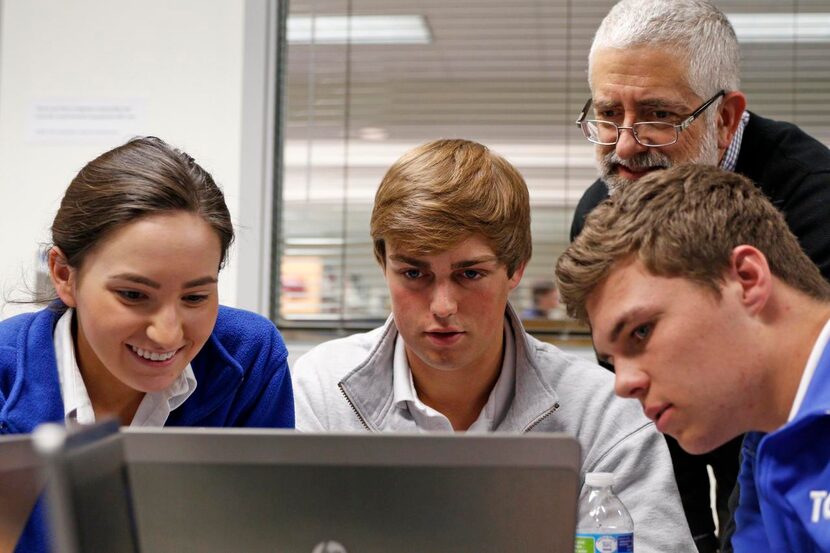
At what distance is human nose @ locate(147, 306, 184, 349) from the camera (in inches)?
54.8

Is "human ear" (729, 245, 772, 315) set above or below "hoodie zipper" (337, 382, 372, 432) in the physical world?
above

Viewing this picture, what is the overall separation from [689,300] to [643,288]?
2.2 inches

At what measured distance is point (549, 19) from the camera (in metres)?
2.93

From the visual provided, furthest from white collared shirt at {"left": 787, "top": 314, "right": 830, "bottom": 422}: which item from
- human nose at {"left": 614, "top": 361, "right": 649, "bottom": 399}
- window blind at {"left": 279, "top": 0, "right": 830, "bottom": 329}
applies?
window blind at {"left": 279, "top": 0, "right": 830, "bottom": 329}

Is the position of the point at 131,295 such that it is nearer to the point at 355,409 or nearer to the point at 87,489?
the point at 355,409

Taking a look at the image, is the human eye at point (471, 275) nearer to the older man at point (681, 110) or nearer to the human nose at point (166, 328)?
the older man at point (681, 110)

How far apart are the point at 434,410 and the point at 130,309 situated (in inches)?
23.2

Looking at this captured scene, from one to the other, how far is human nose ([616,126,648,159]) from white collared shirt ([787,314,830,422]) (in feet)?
2.02

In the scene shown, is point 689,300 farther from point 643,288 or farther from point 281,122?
point 281,122

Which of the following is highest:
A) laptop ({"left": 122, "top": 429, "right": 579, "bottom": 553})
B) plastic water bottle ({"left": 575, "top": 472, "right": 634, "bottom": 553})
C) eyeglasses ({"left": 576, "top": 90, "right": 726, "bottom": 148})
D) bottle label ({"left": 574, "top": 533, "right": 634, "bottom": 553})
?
eyeglasses ({"left": 576, "top": 90, "right": 726, "bottom": 148})

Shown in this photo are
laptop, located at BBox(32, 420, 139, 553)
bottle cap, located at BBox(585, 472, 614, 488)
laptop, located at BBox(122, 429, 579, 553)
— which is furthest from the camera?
bottle cap, located at BBox(585, 472, 614, 488)

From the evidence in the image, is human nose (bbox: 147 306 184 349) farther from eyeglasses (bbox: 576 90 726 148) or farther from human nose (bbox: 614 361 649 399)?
eyeglasses (bbox: 576 90 726 148)

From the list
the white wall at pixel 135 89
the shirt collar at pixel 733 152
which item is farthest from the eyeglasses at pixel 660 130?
the white wall at pixel 135 89

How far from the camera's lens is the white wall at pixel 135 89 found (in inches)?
112
